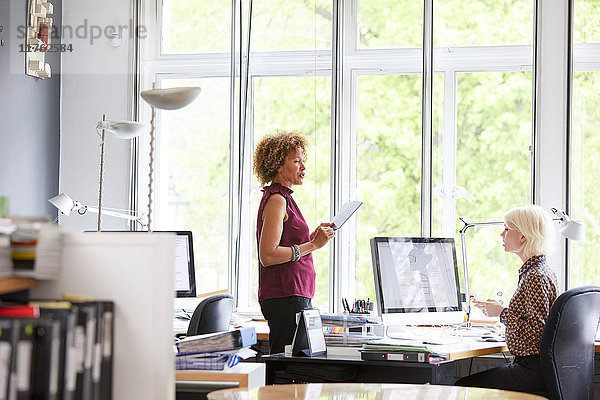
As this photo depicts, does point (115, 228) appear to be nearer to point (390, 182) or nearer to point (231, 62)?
point (231, 62)

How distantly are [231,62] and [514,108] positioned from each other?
175cm

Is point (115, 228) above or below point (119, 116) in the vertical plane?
below

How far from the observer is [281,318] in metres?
3.36

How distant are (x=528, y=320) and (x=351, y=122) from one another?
1.92 m

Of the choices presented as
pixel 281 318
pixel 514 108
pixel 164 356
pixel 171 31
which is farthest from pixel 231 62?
pixel 164 356

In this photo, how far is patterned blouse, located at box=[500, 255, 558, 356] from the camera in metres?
3.25

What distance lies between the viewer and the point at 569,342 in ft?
10.3

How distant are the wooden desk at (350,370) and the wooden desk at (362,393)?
0.66 metres

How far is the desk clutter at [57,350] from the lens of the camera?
125 cm

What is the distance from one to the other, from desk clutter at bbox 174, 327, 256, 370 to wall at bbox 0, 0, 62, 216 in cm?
224

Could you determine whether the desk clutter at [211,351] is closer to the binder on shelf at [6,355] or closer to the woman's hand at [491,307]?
the binder on shelf at [6,355]

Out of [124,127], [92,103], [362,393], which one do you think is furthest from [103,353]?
[92,103]

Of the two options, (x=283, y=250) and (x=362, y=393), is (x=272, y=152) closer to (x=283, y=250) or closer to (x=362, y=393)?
(x=283, y=250)

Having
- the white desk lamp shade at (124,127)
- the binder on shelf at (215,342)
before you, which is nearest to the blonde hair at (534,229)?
the binder on shelf at (215,342)
